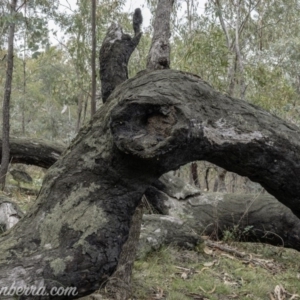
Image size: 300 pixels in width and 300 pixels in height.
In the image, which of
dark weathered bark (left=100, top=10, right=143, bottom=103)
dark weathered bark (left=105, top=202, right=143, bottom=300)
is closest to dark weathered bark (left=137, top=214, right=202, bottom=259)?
dark weathered bark (left=105, top=202, right=143, bottom=300)

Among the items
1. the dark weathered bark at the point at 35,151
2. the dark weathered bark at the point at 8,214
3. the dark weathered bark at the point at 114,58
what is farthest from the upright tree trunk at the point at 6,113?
the dark weathered bark at the point at 114,58

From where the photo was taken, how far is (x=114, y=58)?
2875 millimetres

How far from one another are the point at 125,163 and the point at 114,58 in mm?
910

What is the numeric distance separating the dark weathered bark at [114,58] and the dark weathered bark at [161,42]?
13 cm

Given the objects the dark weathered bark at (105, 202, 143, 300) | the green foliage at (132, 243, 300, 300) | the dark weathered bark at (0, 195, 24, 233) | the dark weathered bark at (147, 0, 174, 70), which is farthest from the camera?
the dark weathered bark at (0, 195, 24, 233)

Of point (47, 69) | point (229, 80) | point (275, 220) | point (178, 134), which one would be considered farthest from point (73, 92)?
point (178, 134)

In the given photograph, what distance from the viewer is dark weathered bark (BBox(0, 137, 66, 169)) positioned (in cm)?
602

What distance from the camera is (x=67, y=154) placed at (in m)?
2.48

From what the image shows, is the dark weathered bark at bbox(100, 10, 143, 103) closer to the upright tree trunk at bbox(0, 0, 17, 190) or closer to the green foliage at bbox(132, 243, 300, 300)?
the green foliage at bbox(132, 243, 300, 300)

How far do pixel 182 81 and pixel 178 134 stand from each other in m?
0.43

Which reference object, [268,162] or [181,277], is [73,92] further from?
[268,162]

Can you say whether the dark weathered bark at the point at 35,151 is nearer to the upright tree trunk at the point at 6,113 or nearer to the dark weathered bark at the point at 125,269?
the upright tree trunk at the point at 6,113

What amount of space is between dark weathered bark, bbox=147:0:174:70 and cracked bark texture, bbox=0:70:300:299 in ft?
0.87

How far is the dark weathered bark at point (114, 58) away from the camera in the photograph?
2865 millimetres
